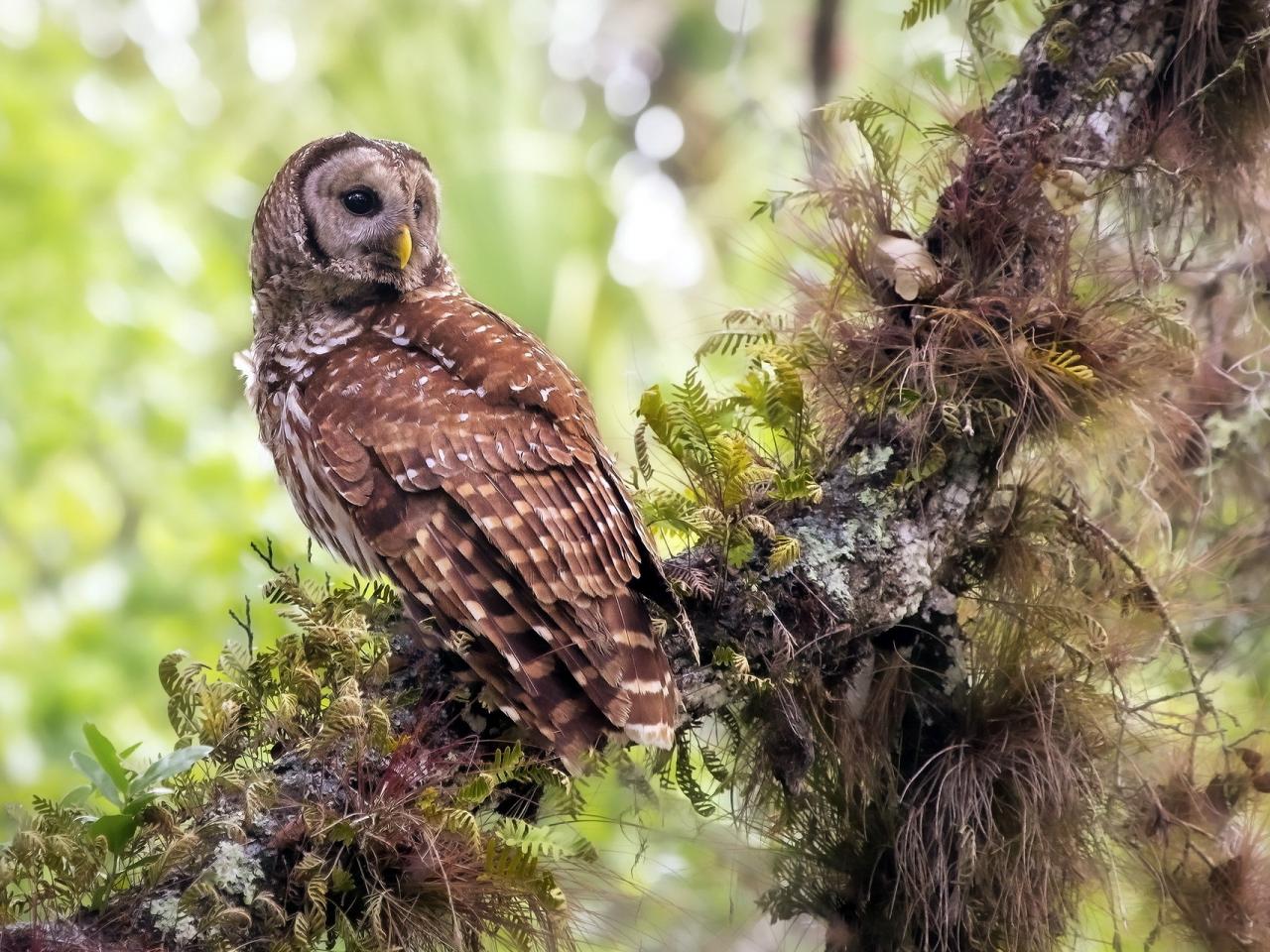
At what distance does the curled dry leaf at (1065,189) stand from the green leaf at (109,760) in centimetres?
178

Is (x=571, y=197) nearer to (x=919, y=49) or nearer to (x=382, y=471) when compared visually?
(x=919, y=49)

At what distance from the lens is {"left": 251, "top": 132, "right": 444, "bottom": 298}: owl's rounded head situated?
3033 mm

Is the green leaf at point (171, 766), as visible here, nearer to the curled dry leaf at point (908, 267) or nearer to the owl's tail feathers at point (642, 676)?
the owl's tail feathers at point (642, 676)

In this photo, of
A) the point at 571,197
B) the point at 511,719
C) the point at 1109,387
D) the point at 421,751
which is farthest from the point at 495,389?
the point at 571,197

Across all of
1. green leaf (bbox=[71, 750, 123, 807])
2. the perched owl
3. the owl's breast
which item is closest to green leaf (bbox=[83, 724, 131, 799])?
green leaf (bbox=[71, 750, 123, 807])

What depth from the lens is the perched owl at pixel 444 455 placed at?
2.09 m

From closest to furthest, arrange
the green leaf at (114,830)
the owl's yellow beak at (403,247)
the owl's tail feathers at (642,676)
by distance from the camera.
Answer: the green leaf at (114,830) < the owl's tail feathers at (642,676) < the owl's yellow beak at (403,247)

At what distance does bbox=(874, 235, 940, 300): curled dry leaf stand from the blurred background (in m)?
0.26

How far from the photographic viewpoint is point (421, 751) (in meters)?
1.83

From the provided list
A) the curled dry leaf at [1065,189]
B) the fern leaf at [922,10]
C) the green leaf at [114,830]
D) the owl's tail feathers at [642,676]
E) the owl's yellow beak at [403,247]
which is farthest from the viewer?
the owl's yellow beak at [403,247]

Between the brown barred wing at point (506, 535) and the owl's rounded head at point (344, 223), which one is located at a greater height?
the owl's rounded head at point (344, 223)

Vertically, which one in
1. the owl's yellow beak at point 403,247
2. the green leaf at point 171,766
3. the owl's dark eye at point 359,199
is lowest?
the green leaf at point 171,766

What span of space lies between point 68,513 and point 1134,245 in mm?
3993

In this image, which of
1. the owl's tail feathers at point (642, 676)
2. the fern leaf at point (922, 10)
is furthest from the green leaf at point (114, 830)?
the fern leaf at point (922, 10)
